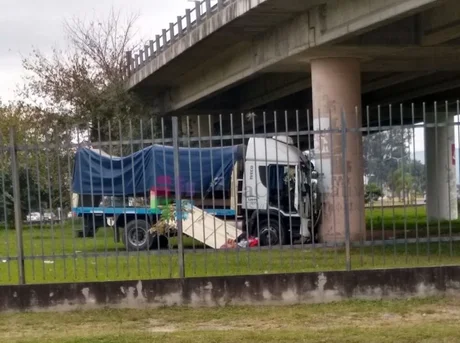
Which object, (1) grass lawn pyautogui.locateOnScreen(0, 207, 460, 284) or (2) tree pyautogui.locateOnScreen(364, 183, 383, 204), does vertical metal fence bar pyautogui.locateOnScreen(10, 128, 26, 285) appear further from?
(2) tree pyautogui.locateOnScreen(364, 183, 383, 204)

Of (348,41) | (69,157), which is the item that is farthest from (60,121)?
(69,157)

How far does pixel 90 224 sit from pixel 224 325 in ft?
17.9

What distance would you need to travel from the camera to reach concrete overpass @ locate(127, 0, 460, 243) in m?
18.2

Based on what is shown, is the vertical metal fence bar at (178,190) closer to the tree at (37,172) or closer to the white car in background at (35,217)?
the tree at (37,172)

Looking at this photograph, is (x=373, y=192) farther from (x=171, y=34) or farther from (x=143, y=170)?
(x=171, y=34)

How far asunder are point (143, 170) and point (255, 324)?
131 inches

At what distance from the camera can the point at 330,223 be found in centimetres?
1545

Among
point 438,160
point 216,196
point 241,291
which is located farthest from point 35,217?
point 438,160

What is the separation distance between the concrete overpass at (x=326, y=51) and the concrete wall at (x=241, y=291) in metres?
2.79

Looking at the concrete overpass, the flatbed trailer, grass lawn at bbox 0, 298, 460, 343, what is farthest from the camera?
the concrete overpass

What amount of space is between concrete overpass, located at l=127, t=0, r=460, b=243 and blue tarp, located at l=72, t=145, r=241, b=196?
2.16m

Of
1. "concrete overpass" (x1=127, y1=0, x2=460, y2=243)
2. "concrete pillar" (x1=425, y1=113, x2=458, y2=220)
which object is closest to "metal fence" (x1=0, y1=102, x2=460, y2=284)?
"concrete pillar" (x1=425, y1=113, x2=458, y2=220)

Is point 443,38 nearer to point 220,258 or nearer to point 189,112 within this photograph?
point 220,258

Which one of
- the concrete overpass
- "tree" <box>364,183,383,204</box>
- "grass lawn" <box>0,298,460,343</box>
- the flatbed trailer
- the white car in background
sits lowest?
"grass lawn" <box>0,298,460,343</box>
